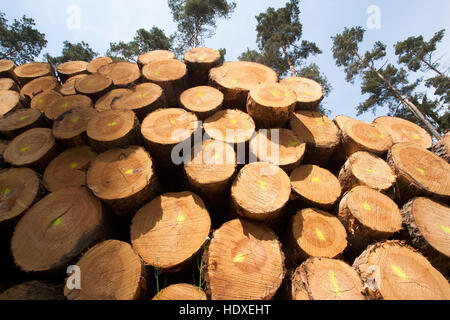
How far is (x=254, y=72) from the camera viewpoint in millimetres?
3207

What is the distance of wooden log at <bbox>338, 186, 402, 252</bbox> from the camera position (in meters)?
1.84

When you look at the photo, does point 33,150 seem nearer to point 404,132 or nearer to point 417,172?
point 417,172

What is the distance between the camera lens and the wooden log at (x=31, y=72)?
13.8ft

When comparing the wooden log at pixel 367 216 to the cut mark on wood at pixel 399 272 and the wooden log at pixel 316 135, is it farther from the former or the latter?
the wooden log at pixel 316 135

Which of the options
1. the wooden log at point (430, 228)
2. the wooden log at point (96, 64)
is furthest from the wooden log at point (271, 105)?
the wooden log at point (96, 64)

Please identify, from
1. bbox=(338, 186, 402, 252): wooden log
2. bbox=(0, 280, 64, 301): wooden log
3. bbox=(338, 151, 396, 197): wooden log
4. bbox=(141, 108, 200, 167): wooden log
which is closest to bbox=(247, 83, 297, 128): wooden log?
bbox=(141, 108, 200, 167): wooden log

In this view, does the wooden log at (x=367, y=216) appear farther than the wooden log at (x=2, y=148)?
No

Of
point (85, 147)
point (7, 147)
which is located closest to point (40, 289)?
point (85, 147)

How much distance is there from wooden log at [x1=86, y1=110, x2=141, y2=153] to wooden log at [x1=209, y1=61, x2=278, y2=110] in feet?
4.43

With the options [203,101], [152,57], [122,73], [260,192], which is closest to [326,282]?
[260,192]

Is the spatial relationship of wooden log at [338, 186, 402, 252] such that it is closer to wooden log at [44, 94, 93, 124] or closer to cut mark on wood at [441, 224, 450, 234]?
cut mark on wood at [441, 224, 450, 234]

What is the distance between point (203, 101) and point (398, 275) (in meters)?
2.61
